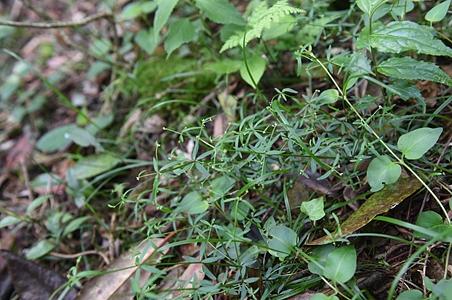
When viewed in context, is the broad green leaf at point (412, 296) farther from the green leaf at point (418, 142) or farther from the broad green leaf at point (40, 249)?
the broad green leaf at point (40, 249)

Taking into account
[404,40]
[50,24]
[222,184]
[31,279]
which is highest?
[50,24]

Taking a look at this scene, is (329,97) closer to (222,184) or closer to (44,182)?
(222,184)

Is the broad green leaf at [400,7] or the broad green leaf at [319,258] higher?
the broad green leaf at [400,7]

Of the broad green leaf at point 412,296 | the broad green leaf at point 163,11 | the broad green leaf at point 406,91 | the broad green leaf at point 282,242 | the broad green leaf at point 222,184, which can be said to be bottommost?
the broad green leaf at point 412,296

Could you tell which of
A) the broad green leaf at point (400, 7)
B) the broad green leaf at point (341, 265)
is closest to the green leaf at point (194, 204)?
the broad green leaf at point (341, 265)

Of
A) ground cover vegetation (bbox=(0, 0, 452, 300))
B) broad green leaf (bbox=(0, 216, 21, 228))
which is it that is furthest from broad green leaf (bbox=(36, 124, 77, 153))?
broad green leaf (bbox=(0, 216, 21, 228))

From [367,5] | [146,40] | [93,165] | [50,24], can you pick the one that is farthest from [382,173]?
[50,24]

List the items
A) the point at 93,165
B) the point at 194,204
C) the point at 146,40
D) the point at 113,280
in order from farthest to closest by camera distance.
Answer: the point at 146,40, the point at 93,165, the point at 113,280, the point at 194,204
